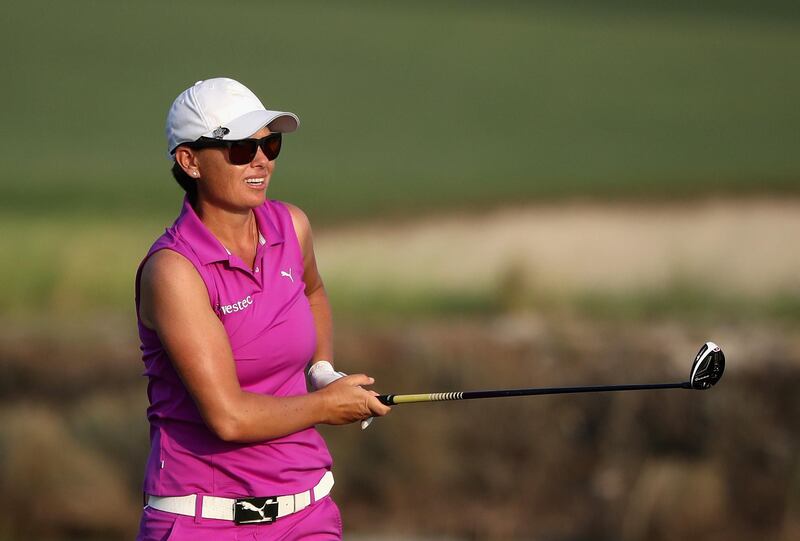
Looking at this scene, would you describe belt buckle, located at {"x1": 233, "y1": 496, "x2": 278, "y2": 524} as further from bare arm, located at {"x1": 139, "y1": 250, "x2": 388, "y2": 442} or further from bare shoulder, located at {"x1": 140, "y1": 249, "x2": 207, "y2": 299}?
bare shoulder, located at {"x1": 140, "y1": 249, "x2": 207, "y2": 299}

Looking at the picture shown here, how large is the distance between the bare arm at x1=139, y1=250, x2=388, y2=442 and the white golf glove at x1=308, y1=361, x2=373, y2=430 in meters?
0.40

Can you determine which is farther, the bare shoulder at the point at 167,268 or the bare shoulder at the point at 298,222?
the bare shoulder at the point at 298,222

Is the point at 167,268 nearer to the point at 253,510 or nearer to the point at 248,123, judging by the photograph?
the point at 248,123

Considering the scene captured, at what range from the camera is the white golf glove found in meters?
3.55

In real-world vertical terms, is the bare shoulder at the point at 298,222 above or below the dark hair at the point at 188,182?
below

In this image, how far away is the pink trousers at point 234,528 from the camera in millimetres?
3189

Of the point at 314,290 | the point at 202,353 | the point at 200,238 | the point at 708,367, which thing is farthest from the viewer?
the point at 314,290

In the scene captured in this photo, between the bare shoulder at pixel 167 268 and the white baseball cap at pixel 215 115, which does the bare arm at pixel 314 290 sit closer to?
the white baseball cap at pixel 215 115

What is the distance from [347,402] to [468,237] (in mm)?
5554

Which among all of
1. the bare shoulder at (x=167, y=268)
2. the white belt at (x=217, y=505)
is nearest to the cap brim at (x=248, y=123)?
the bare shoulder at (x=167, y=268)

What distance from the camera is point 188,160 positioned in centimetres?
328

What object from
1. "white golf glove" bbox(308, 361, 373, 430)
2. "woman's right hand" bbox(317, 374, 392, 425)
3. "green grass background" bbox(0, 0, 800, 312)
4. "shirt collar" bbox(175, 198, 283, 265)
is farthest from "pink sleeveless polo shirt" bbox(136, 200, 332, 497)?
"green grass background" bbox(0, 0, 800, 312)

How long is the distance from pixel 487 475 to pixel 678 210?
2.02 meters

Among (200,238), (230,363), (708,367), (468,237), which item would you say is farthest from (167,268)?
(468,237)
